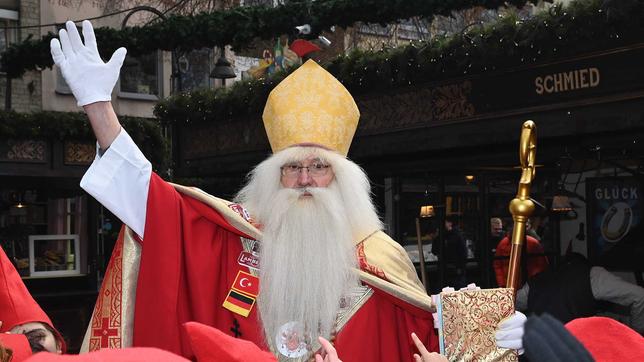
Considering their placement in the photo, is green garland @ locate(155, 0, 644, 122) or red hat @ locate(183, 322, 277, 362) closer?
red hat @ locate(183, 322, 277, 362)

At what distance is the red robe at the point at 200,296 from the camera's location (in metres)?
3.09

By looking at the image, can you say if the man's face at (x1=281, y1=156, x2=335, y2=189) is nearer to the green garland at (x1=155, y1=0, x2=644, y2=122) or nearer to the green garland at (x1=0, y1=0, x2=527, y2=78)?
the green garland at (x1=0, y1=0, x2=527, y2=78)

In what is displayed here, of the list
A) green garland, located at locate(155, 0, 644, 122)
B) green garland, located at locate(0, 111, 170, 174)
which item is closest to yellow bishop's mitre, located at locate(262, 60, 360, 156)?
green garland, located at locate(155, 0, 644, 122)

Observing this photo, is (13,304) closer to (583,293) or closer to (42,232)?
(583,293)

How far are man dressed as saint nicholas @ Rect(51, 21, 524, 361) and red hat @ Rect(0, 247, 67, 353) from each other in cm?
30

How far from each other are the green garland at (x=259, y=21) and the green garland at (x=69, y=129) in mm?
2311

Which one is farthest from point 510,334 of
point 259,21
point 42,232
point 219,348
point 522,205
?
point 42,232

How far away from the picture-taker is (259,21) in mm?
5539

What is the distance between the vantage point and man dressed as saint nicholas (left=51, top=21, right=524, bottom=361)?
120 inches

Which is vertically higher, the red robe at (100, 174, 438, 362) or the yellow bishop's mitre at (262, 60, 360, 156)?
the yellow bishop's mitre at (262, 60, 360, 156)

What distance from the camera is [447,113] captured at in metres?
5.24

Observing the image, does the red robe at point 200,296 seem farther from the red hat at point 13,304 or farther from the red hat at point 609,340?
the red hat at point 609,340

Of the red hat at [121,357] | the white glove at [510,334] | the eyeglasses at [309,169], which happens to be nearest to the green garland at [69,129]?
the eyeglasses at [309,169]

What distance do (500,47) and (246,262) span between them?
2.27m
